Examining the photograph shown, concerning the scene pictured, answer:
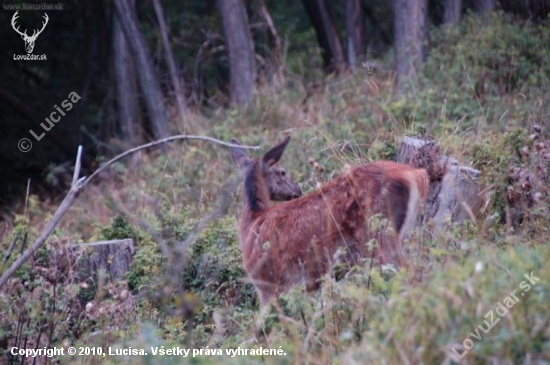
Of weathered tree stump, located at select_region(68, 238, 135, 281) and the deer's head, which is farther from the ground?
the deer's head

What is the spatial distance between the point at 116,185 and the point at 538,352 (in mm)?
10919

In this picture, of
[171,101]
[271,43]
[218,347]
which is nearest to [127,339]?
[218,347]

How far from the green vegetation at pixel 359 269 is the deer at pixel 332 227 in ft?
1.16

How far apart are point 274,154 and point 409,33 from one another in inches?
308

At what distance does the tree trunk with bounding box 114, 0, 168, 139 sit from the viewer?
16656mm

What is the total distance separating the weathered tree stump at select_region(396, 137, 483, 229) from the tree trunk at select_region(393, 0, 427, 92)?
6.50 metres

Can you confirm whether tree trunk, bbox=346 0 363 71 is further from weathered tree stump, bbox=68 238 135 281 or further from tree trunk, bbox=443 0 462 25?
weathered tree stump, bbox=68 238 135 281

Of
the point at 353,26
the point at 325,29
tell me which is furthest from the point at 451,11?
the point at 353,26

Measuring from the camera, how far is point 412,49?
1492 centimetres

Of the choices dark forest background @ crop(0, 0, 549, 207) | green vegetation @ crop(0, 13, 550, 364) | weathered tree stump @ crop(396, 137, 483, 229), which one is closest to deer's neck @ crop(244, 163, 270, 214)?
green vegetation @ crop(0, 13, 550, 364)

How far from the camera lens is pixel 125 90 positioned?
18.6 meters

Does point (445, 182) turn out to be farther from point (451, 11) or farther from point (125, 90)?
point (125, 90)

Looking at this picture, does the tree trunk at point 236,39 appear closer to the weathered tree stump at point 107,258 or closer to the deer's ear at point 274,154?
the weathered tree stump at point 107,258

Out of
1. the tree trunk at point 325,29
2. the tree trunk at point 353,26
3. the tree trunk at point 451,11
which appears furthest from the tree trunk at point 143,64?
the tree trunk at point 451,11
